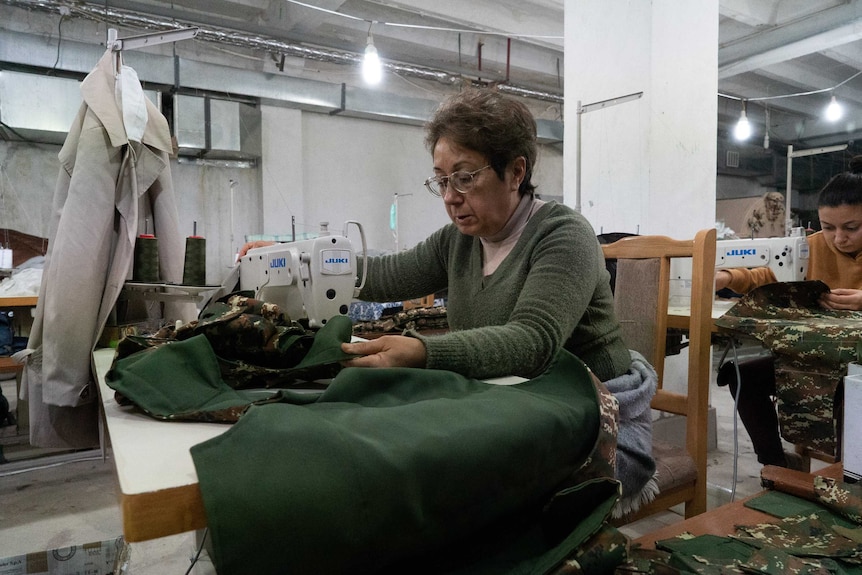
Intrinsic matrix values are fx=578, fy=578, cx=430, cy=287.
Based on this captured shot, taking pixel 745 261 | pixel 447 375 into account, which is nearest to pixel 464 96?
pixel 447 375

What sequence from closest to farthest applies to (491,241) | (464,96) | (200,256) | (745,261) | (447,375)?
(447,375)
(464,96)
(491,241)
(200,256)
(745,261)

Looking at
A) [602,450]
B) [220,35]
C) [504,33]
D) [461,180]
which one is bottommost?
[602,450]

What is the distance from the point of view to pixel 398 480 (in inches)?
22.7

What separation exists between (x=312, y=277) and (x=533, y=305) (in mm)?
724

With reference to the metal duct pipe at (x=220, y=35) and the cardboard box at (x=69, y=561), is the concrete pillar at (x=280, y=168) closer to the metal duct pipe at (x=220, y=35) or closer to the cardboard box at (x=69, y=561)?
the metal duct pipe at (x=220, y=35)

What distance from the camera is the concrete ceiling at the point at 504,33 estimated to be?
5.40 meters

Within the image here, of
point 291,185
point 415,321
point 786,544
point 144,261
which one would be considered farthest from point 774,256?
point 291,185

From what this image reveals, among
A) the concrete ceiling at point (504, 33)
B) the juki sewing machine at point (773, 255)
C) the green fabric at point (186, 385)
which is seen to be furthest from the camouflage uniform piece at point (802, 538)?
the concrete ceiling at point (504, 33)

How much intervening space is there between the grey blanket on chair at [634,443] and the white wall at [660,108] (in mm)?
2277

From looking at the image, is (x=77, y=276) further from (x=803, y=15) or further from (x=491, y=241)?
(x=803, y=15)

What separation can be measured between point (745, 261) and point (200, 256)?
2332mm

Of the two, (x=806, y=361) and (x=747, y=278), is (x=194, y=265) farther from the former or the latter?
(x=747, y=278)

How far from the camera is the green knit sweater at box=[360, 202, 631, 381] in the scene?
3.48 ft

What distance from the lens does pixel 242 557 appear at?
0.52 meters
